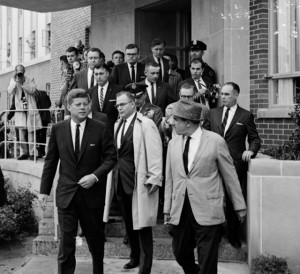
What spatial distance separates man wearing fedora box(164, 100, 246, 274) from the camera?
5043 millimetres

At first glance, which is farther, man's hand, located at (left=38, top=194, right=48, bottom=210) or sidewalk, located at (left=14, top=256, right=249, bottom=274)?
A: sidewalk, located at (left=14, top=256, right=249, bottom=274)

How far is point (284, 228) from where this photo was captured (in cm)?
625

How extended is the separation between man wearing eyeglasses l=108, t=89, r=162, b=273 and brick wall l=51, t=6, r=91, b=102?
389 inches

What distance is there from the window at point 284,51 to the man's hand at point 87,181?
4373 mm

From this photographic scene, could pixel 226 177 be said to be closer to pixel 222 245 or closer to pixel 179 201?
pixel 179 201

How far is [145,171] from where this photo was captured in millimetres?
6238

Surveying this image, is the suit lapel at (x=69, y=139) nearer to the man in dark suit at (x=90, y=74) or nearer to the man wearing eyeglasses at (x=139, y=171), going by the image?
the man wearing eyeglasses at (x=139, y=171)

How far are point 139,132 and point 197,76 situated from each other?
2278 millimetres

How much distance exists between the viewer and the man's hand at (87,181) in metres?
5.54

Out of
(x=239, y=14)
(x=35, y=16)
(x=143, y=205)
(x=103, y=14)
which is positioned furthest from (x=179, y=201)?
(x=35, y=16)

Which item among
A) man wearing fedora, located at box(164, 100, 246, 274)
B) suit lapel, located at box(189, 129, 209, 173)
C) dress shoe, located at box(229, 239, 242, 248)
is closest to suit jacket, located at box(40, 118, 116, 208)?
man wearing fedora, located at box(164, 100, 246, 274)

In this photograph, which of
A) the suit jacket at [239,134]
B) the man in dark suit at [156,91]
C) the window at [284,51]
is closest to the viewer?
the suit jacket at [239,134]

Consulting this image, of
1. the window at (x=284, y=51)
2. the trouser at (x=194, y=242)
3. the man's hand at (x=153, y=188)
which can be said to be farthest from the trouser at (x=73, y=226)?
the window at (x=284, y=51)

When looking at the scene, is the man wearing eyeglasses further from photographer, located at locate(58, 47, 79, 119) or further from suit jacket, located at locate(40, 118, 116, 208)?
photographer, located at locate(58, 47, 79, 119)
